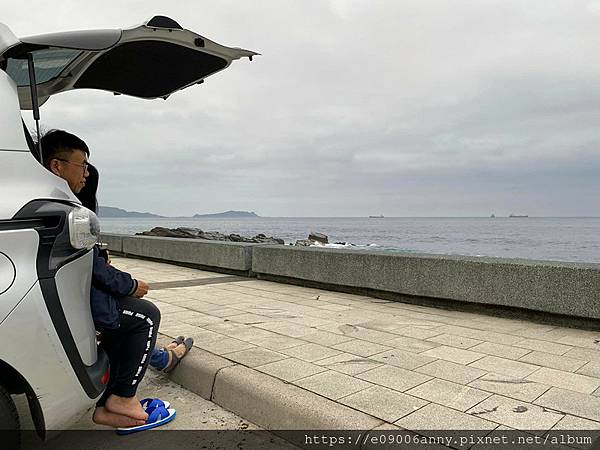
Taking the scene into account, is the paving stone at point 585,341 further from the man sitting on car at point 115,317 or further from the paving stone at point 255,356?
the man sitting on car at point 115,317

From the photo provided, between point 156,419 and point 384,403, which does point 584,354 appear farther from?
point 156,419

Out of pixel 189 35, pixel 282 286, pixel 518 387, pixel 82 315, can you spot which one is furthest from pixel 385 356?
pixel 282 286

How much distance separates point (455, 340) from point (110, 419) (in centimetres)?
297

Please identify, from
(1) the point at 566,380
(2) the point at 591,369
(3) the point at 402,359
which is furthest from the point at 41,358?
(2) the point at 591,369

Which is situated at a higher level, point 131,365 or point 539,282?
point 539,282

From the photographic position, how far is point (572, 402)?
120 inches

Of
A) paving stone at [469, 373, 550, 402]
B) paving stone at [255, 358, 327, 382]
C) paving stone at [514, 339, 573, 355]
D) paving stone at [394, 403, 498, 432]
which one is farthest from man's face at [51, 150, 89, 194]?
paving stone at [514, 339, 573, 355]

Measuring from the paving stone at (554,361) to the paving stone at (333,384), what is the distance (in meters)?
1.45

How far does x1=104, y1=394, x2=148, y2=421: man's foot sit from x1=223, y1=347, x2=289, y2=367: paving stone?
95cm

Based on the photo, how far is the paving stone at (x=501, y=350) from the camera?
13.3 feet

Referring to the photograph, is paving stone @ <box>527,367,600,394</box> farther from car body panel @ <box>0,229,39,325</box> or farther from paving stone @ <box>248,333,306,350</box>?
car body panel @ <box>0,229,39,325</box>

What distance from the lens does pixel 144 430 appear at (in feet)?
10.1

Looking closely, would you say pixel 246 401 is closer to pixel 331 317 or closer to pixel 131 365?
pixel 131 365

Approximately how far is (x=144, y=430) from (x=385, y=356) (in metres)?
1.92
